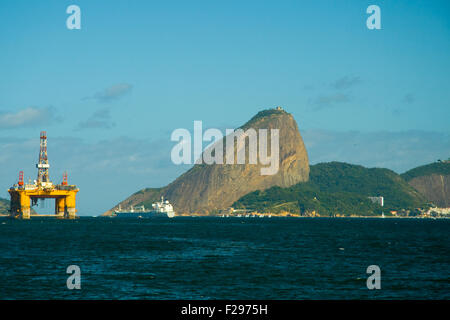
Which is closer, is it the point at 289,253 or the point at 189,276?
the point at 189,276

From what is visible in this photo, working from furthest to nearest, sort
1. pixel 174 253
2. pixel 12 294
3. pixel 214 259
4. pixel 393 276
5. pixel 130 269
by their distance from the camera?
pixel 174 253 → pixel 214 259 → pixel 130 269 → pixel 393 276 → pixel 12 294

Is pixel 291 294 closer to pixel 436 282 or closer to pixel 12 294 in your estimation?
pixel 436 282

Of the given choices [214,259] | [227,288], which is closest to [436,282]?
[227,288]

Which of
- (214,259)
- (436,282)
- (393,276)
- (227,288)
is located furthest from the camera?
(214,259)

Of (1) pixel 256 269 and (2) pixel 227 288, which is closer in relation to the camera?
(2) pixel 227 288
